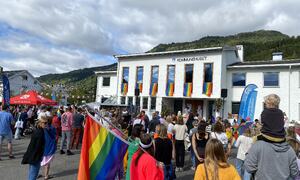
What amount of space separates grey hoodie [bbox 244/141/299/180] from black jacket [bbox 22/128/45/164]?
196 inches

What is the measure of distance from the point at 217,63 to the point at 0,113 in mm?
19203

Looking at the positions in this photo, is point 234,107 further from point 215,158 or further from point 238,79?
point 215,158

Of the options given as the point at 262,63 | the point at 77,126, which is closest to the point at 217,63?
the point at 262,63

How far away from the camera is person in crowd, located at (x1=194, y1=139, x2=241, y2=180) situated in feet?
9.73

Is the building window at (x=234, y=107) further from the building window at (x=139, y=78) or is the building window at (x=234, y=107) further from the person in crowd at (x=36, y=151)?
the person in crowd at (x=36, y=151)

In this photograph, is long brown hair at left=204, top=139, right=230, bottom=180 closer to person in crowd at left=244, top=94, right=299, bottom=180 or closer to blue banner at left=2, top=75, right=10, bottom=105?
person in crowd at left=244, top=94, right=299, bottom=180

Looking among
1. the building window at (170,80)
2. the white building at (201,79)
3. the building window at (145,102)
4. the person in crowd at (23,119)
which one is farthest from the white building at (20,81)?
the person in crowd at (23,119)

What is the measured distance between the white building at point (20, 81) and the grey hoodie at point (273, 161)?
201ft

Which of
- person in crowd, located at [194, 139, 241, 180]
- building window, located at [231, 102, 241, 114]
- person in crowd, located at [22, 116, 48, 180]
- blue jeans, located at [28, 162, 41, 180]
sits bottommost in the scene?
blue jeans, located at [28, 162, 41, 180]

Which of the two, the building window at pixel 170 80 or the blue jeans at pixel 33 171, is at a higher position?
the building window at pixel 170 80

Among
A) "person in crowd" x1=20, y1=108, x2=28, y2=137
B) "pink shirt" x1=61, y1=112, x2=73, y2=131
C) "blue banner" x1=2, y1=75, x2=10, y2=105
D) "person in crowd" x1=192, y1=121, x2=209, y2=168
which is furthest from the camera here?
"blue banner" x1=2, y1=75, x2=10, y2=105

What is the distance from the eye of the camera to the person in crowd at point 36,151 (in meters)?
6.48

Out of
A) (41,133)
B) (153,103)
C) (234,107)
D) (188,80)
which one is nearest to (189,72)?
(188,80)

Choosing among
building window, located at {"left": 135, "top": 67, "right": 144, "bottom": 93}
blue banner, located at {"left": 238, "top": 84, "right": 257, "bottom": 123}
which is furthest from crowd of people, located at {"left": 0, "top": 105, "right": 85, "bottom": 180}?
building window, located at {"left": 135, "top": 67, "right": 144, "bottom": 93}
